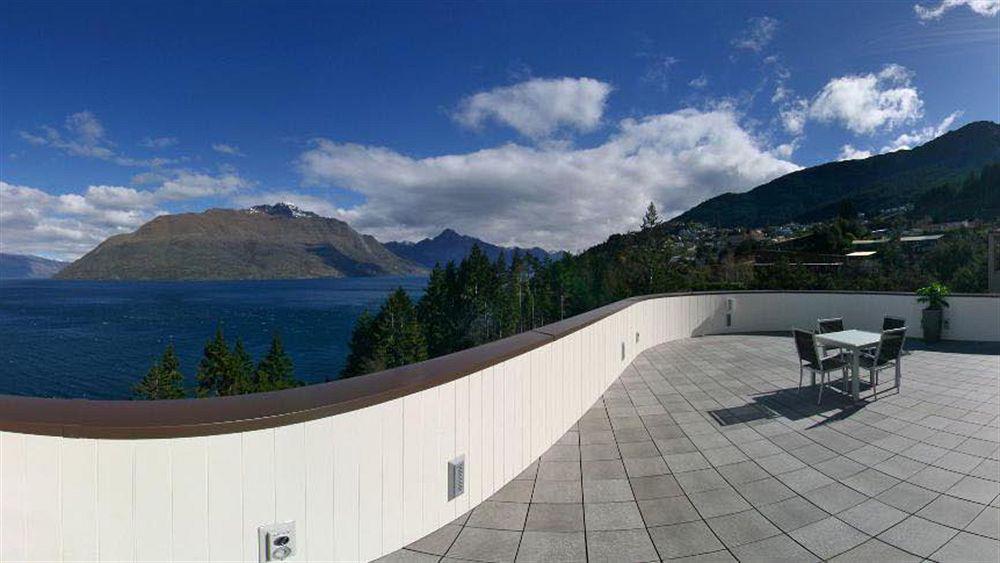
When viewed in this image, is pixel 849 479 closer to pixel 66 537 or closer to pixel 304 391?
pixel 304 391

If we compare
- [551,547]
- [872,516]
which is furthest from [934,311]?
[551,547]

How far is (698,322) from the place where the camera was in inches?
394

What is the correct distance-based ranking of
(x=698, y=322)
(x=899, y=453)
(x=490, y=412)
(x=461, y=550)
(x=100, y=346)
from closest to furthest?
(x=461, y=550) < (x=490, y=412) < (x=899, y=453) < (x=698, y=322) < (x=100, y=346)

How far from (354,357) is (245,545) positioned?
50818mm

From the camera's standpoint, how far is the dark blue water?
43.7 metres

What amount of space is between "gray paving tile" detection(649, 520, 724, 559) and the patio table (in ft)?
12.1

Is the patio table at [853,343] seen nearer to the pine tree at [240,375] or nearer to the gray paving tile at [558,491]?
the gray paving tile at [558,491]

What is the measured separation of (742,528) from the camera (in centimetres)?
274

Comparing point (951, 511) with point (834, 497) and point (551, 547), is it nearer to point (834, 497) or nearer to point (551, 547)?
point (834, 497)

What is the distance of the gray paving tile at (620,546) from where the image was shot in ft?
8.09

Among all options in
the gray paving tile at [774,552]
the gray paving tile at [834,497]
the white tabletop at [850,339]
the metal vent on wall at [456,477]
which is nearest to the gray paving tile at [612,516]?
the gray paving tile at [774,552]

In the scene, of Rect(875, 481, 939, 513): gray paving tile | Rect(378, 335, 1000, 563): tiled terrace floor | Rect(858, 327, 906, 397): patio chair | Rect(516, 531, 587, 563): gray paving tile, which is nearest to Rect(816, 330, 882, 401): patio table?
Rect(858, 327, 906, 397): patio chair

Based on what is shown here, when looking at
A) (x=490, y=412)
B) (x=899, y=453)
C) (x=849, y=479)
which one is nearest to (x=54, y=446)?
(x=490, y=412)

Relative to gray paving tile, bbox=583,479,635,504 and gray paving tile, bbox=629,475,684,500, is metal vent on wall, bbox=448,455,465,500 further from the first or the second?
gray paving tile, bbox=629,475,684,500
